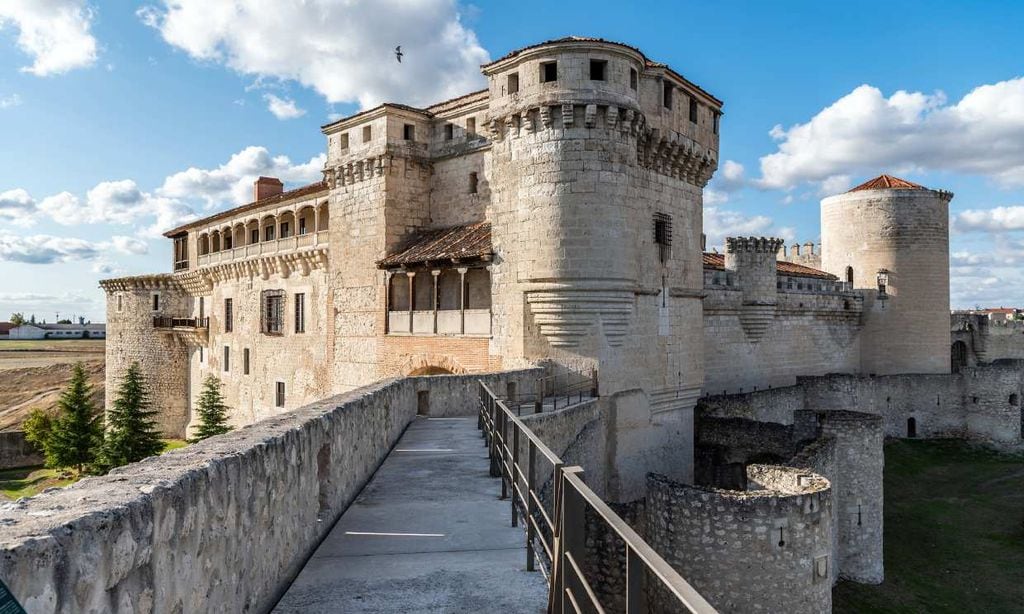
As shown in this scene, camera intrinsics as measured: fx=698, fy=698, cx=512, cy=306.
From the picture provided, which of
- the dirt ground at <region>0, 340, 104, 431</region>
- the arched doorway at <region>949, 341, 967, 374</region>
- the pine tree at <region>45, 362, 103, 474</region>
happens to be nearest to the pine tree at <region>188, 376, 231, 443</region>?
the pine tree at <region>45, 362, 103, 474</region>

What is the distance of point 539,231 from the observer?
1759 centimetres

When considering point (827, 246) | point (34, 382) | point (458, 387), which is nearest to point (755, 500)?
point (458, 387)

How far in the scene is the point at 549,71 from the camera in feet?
58.3

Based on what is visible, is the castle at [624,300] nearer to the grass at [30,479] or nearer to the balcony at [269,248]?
the balcony at [269,248]

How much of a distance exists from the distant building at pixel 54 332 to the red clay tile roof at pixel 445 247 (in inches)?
5083

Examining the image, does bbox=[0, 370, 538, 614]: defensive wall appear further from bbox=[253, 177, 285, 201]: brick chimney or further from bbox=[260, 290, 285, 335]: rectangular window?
bbox=[253, 177, 285, 201]: brick chimney

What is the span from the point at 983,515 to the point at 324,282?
24.3 metres

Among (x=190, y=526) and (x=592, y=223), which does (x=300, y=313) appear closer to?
(x=592, y=223)

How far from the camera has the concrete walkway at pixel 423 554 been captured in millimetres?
4539

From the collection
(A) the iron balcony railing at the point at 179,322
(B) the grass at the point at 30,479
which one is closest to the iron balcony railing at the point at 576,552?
(B) the grass at the point at 30,479

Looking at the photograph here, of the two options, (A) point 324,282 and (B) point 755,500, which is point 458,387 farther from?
(A) point 324,282

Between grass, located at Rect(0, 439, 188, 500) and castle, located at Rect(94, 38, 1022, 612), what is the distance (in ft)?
24.9

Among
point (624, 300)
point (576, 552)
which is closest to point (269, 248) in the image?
point (624, 300)

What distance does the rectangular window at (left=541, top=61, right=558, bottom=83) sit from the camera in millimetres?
17594
